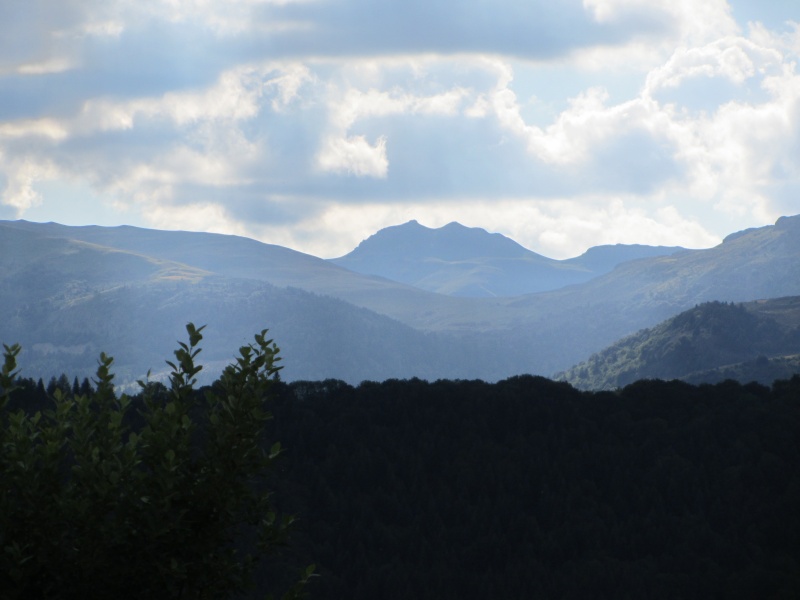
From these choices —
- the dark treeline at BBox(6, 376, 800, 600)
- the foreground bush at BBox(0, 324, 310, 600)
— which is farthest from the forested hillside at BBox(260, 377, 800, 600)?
the foreground bush at BBox(0, 324, 310, 600)

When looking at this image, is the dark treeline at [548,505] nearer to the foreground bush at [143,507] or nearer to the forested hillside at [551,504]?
the forested hillside at [551,504]

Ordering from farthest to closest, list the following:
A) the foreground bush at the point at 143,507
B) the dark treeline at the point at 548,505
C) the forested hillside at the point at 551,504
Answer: the forested hillside at the point at 551,504 < the dark treeline at the point at 548,505 < the foreground bush at the point at 143,507

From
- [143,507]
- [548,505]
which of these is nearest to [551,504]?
[548,505]

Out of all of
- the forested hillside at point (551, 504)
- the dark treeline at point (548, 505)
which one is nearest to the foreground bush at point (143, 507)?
the dark treeline at point (548, 505)

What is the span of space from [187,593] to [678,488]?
163 meters

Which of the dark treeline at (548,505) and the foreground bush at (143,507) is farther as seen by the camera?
the dark treeline at (548,505)

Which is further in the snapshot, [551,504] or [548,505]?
[551,504]

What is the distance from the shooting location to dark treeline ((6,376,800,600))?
6147 inches

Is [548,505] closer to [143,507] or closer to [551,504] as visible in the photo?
[551,504]

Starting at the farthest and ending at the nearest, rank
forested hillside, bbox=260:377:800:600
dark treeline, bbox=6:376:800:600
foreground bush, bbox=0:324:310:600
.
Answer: forested hillside, bbox=260:377:800:600, dark treeline, bbox=6:376:800:600, foreground bush, bbox=0:324:310:600

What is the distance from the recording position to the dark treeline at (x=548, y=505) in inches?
6147

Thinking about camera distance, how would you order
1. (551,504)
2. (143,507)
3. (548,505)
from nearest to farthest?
(143,507) → (548,505) → (551,504)

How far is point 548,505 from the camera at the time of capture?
17962 cm

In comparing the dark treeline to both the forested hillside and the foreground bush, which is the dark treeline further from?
the foreground bush
